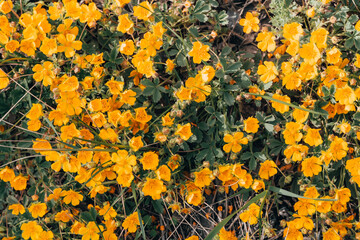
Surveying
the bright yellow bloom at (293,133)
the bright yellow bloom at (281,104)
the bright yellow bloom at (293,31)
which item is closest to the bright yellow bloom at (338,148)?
the bright yellow bloom at (293,133)

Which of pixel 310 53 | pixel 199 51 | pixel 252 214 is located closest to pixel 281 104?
pixel 310 53

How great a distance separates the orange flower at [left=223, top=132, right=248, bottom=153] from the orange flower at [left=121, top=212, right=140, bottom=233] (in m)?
0.91

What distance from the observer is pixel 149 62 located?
8.74 feet

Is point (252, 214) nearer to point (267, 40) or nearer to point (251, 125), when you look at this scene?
point (251, 125)

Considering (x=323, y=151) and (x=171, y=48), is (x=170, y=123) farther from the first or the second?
(x=323, y=151)

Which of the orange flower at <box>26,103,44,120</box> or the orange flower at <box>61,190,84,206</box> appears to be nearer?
the orange flower at <box>26,103,44,120</box>

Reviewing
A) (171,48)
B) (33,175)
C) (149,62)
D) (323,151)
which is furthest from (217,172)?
(33,175)

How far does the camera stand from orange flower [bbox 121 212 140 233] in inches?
109

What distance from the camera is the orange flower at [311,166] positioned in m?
2.62

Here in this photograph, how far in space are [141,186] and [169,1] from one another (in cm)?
173

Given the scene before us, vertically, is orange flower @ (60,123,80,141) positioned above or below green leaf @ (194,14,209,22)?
below

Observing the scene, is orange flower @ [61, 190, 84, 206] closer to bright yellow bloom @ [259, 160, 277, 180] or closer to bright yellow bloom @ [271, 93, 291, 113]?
bright yellow bloom @ [259, 160, 277, 180]

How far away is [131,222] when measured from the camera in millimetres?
2801

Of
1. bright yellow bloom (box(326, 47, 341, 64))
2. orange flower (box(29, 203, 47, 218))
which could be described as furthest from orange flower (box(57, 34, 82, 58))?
bright yellow bloom (box(326, 47, 341, 64))
